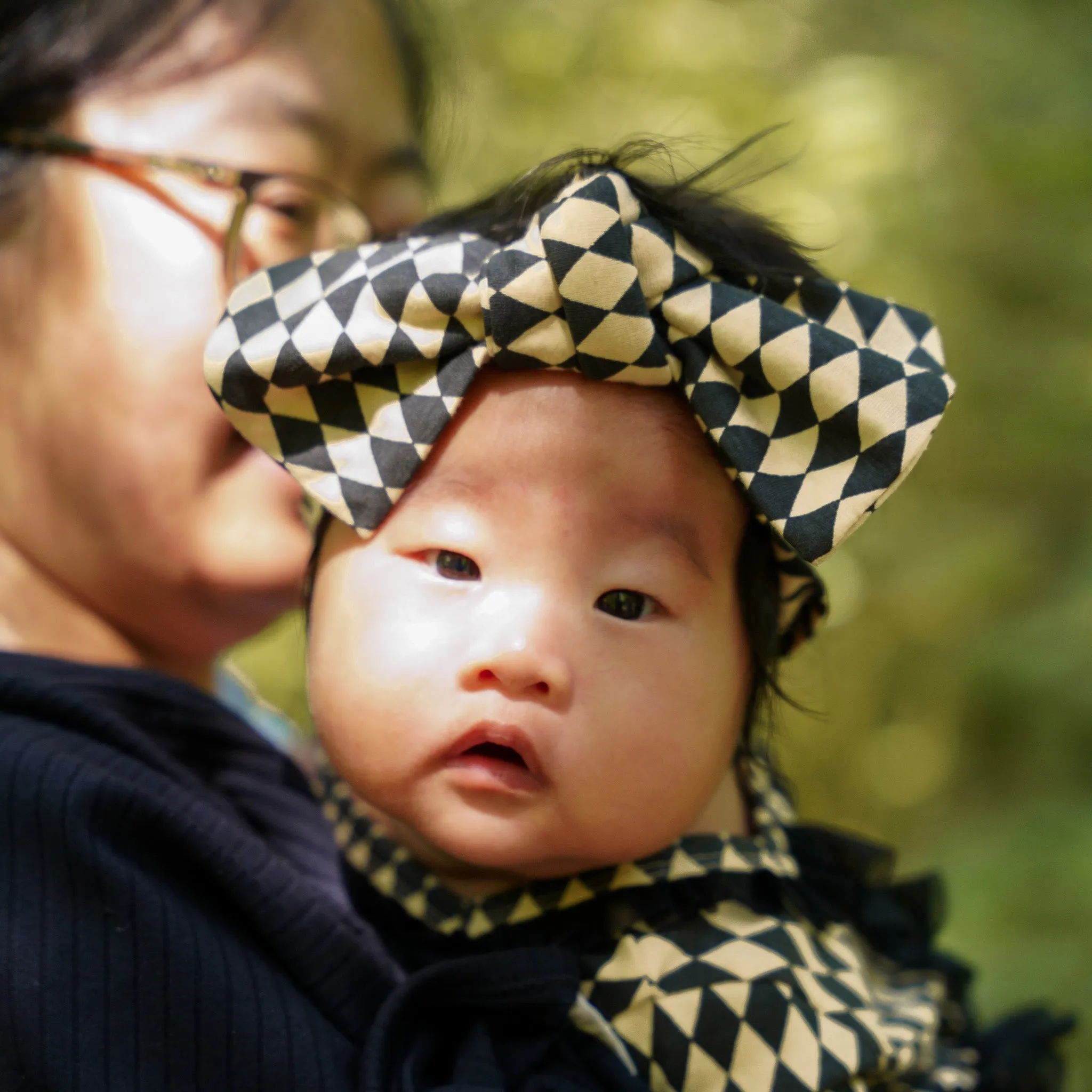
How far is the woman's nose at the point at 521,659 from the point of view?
68 cm

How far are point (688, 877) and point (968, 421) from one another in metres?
2.14

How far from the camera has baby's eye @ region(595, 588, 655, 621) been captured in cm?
74

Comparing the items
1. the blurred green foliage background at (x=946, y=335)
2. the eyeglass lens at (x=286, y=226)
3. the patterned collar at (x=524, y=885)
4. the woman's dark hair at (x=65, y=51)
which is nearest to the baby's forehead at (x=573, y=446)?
the patterned collar at (x=524, y=885)

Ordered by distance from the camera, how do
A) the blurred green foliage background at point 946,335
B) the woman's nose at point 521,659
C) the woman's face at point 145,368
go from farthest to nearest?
the blurred green foliage background at point 946,335 → the woman's face at point 145,368 → the woman's nose at point 521,659

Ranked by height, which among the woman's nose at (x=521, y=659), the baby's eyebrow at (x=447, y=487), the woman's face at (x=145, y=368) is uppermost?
the woman's face at (x=145, y=368)

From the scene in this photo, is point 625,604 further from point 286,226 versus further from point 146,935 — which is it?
point 286,226

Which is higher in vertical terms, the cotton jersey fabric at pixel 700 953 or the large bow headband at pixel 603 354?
the large bow headband at pixel 603 354

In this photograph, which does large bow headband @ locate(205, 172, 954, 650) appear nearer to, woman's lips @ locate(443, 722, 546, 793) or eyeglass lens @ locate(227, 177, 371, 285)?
woman's lips @ locate(443, 722, 546, 793)

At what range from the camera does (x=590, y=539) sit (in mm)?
725

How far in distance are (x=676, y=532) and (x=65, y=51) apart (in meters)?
0.78

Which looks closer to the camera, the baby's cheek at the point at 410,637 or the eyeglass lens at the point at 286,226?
the baby's cheek at the point at 410,637

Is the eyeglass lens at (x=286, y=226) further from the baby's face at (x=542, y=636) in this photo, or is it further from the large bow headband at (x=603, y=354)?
the baby's face at (x=542, y=636)

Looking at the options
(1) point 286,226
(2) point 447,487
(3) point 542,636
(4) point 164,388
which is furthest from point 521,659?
(1) point 286,226

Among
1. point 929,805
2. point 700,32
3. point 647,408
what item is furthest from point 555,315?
point 929,805
